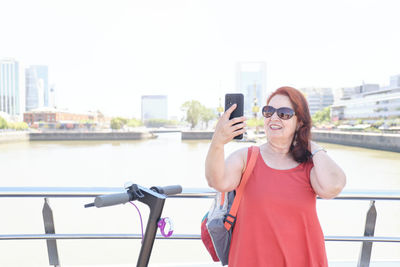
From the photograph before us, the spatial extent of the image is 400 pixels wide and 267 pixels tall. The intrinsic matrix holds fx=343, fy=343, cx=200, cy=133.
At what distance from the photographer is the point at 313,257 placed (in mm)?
1172

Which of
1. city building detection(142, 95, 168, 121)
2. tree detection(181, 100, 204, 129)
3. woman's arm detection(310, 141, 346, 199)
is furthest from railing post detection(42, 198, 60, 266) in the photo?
city building detection(142, 95, 168, 121)

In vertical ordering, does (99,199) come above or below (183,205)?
above

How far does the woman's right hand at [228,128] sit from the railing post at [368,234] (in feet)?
4.39

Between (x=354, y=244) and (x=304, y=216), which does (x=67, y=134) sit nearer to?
(x=354, y=244)

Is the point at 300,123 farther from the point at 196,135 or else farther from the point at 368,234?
the point at 196,135

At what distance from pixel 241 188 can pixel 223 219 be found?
0.48 ft

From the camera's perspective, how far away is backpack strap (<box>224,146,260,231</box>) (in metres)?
1.17

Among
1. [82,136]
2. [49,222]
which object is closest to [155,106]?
[82,136]

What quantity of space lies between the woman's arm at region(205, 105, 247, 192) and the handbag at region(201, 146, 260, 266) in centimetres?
3

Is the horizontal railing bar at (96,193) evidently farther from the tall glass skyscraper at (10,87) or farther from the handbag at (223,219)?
the tall glass skyscraper at (10,87)

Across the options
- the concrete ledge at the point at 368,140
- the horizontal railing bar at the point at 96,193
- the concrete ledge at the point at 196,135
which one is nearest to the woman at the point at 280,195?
the horizontal railing bar at the point at 96,193

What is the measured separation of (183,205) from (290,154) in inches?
354

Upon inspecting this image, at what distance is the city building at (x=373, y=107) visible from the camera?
60.8 metres

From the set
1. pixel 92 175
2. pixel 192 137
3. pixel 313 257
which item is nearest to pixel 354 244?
pixel 313 257
